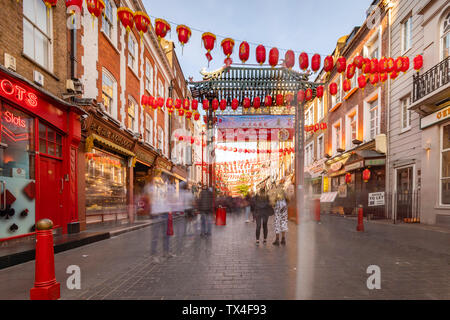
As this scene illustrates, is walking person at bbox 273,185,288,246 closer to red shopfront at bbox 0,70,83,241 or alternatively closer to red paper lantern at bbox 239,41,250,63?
red paper lantern at bbox 239,41,250,63

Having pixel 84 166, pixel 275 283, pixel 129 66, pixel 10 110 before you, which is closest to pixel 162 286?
pixel 275 283

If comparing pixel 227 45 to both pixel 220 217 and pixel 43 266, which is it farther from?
pixel 220 217

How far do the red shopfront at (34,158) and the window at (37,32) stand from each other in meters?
1.18

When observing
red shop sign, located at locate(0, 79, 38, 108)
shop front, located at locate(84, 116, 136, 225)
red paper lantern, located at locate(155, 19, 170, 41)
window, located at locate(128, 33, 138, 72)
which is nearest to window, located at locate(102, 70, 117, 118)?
shop front, located at locate(84, 116, 136, 225)

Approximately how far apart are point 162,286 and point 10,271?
9.56 ft

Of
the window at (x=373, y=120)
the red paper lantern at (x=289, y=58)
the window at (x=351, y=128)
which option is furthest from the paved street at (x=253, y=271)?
the window at (x=351, y=128)

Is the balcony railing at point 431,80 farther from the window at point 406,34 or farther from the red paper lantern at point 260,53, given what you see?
the red paper lantern at point 260,53

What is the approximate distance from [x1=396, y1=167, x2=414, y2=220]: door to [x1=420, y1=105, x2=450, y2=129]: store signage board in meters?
2.30

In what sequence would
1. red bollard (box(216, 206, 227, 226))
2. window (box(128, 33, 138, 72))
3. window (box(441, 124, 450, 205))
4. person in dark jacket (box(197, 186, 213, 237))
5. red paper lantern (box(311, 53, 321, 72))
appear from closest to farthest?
person in dark jacket (box(197, 186, 213, 237)), red paper lantern (box(311, 53, 321, 72)), window (box(441, 124, 450, 205)), red bollard (box(216, 206, 227, 226)), window (box(128, 33, 138, 72))

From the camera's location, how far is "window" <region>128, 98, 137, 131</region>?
13.0 m

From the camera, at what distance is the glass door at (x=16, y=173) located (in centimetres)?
583

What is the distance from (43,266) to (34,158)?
461cm

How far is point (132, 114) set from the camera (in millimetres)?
13383

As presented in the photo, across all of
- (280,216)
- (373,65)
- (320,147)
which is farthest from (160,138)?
(320,147)
